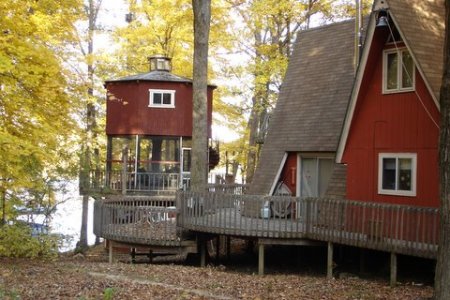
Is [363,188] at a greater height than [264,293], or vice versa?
[363,188]

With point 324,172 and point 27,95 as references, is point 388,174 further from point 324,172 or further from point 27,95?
point 27,95

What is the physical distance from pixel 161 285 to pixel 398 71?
29.4 ft

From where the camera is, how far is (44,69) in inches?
533

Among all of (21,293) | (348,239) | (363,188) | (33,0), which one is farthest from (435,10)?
(21,293)

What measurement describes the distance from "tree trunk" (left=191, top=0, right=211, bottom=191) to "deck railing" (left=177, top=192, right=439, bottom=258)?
121cm

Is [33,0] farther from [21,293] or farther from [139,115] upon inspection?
[139,115]

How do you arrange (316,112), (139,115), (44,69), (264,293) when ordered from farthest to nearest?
(139,115) → (316,112) → (44,69) → (264,293)

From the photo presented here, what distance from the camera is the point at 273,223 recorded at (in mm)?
16250

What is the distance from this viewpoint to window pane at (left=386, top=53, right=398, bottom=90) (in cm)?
1530

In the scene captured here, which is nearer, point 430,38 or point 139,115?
point 430,38

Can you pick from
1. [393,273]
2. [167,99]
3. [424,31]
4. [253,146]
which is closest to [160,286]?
[393,273]

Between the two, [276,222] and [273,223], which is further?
[276,222]

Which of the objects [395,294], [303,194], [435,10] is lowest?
[395,294]

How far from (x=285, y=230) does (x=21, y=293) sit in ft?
27.5
